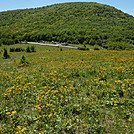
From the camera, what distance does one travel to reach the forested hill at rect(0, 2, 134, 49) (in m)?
50.4

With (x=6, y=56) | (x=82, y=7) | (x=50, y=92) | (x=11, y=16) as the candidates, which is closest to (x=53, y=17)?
(x=82, y=7)

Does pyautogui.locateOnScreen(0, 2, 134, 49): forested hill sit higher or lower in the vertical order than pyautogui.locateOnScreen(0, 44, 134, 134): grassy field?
higher

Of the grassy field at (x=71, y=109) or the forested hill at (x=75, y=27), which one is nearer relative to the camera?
the grassy field at (x=71, y=109)

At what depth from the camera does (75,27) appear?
6431 centimetres

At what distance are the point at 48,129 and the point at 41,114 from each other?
84 centimetres

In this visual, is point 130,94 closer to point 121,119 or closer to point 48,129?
point 121,119

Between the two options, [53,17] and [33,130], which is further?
[53,17]

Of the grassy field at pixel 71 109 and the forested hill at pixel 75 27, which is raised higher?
the forested hill at pixel 75 27

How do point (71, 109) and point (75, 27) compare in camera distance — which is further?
point (75, 27)

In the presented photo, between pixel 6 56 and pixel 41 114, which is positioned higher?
pixel 6 56

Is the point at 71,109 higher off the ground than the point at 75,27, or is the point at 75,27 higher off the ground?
the point at 75,27

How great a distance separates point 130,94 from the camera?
5.52 m

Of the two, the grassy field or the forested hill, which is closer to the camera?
the grassy field

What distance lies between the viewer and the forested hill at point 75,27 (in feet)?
165
